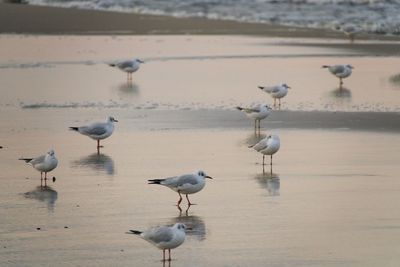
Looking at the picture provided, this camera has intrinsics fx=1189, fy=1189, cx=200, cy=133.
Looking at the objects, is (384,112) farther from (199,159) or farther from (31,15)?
(31,15)

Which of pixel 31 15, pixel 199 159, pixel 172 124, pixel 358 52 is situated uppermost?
pixel 31 15

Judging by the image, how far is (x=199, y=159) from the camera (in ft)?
47.5

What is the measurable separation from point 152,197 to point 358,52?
18.2 metres

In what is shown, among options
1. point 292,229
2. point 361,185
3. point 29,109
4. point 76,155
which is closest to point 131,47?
point 29,109

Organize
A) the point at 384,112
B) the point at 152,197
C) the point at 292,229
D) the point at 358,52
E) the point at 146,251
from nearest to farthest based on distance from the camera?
the point at 146,251, the point at 292,229, the point at 152,197, the point at 384,112, the point at 358,52

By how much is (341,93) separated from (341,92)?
0.57 ft

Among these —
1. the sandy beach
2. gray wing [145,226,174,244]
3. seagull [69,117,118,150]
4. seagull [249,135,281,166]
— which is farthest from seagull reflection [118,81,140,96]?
gray wing [145,226,174,244]

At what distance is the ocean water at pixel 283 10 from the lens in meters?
39.8

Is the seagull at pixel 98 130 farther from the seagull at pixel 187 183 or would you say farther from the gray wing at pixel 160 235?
the gray wing at pixel 160 235

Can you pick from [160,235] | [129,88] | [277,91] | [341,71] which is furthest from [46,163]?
[341,71]

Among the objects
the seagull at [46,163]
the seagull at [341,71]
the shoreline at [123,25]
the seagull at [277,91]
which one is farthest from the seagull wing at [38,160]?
the shoreline at [123,25]

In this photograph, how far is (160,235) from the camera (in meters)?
9.55

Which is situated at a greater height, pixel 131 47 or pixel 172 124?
pixel 131 47

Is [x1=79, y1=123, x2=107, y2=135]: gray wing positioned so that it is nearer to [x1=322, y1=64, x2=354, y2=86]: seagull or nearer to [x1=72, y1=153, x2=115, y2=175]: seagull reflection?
[x1=72, y1=153, x2=115, y2=175]: seagull reflection
